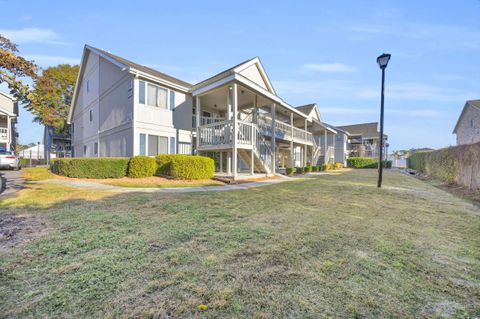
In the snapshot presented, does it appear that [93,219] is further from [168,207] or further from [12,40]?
[12,40]

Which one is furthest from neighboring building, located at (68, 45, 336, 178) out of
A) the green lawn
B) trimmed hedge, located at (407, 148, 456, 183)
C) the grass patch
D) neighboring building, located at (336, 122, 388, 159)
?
neighboring building, located at (336, 122, 388, 159)

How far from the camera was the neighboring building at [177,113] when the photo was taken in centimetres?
1186

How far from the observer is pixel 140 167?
10.8 meters

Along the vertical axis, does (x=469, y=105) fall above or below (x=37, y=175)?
above

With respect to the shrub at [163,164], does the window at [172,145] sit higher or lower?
higher

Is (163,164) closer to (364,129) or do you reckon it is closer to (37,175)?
(37,175)

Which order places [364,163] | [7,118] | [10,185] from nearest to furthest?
[10,185] < [7,118] < [364,163]

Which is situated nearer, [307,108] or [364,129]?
[307,108]

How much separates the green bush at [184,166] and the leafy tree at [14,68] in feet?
18.8

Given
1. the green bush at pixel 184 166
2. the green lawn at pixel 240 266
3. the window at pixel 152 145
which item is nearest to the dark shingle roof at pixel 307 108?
the green bush at pixel 184 166

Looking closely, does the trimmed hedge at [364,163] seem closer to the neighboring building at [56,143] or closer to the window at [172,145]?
the window at [172,145]

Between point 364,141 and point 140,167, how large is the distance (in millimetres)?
46066

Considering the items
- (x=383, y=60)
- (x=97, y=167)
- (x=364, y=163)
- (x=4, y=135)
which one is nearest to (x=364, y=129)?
(x=364, y=163)

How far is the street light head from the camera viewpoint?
9.18 m
